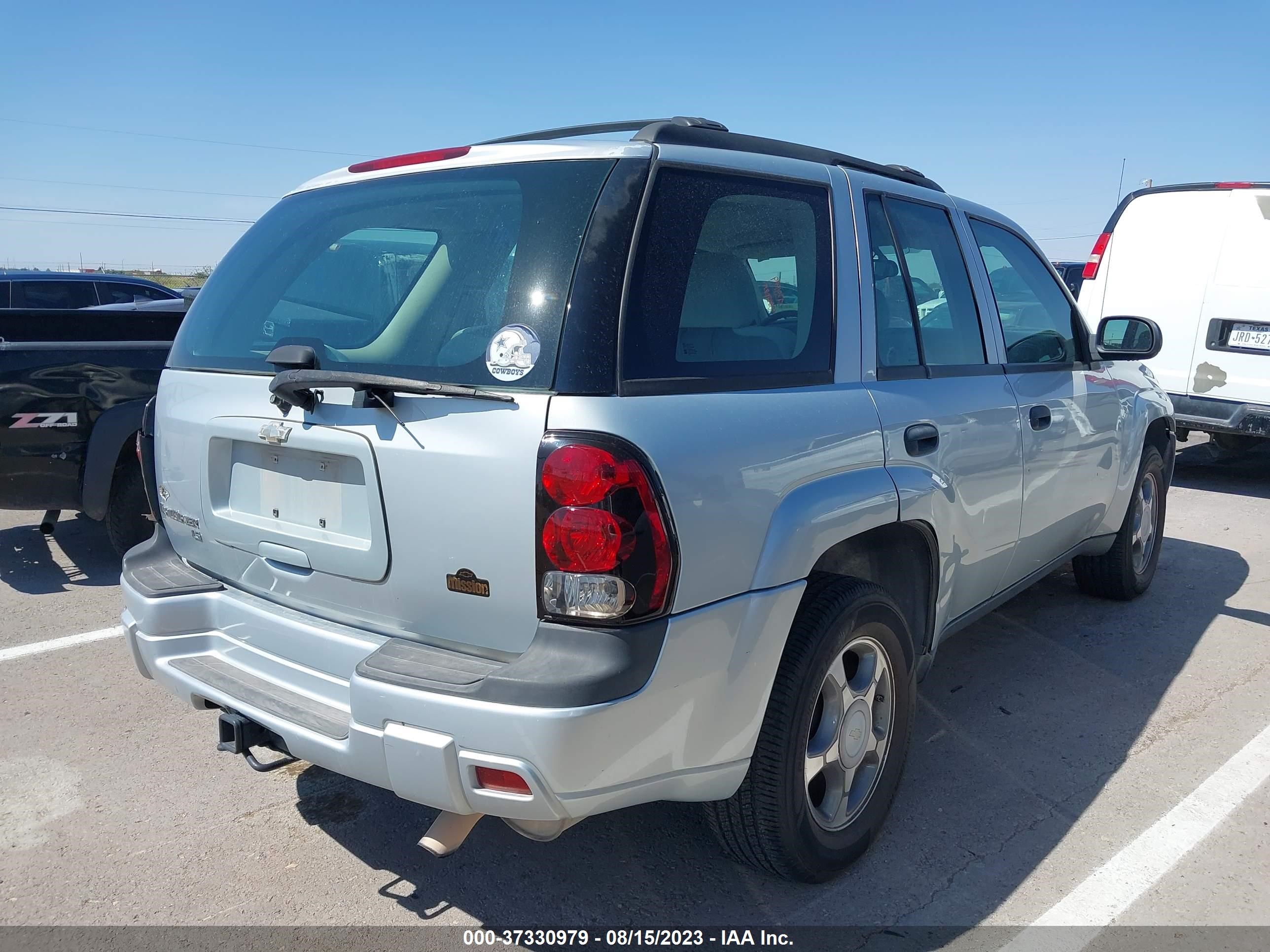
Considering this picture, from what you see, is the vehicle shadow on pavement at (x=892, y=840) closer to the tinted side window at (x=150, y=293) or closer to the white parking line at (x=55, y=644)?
the white parking line at (x=55, y=644)

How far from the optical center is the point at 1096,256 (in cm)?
862

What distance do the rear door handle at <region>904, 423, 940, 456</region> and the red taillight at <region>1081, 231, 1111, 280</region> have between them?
6466mm

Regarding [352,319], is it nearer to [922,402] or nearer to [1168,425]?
[922,402]

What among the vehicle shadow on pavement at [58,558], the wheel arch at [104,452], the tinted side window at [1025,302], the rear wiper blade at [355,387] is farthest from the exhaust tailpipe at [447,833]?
the vehicle shadow on pavement at [58,558]

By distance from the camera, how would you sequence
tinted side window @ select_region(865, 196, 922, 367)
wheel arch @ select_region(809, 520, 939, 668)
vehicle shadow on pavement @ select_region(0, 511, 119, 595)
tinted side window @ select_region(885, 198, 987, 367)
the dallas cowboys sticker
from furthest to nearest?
→ vehicle shadow on pavement @ select_region(0, 511, 119, 595) → tinted side window @ select_region(885, 198, 987, 367) → tinted side window @ select_region(865, 196, 922, 367) → wheel arch @ select_region(809, 520, 939, 668) → the dallas cowboys sticker

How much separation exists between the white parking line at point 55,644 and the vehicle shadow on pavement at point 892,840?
190cm

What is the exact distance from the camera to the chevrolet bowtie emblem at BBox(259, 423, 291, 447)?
245 cm

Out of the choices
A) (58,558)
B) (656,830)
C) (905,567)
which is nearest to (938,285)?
(905,567)

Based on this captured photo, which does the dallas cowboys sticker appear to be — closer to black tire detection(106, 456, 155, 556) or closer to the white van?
black tire detection(106, 456, 155, 556)

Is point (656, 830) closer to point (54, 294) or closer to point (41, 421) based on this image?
point (41, 421)

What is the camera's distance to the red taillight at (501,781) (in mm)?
2062

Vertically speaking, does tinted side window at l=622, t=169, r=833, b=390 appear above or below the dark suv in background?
above

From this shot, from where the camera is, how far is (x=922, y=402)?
3.07m

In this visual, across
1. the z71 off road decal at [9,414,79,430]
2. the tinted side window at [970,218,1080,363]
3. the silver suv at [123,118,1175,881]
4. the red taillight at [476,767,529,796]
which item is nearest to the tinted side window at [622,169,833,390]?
the silver suv at [123,118,1175,881]
